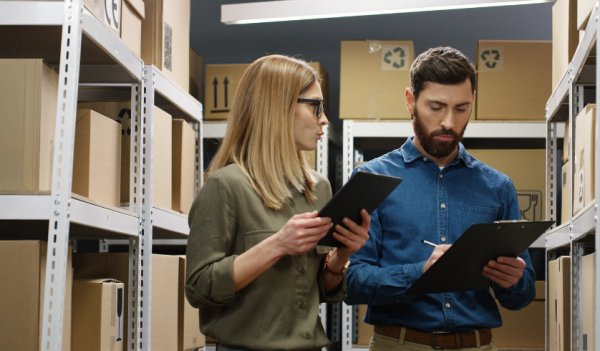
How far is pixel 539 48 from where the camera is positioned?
10.3ft

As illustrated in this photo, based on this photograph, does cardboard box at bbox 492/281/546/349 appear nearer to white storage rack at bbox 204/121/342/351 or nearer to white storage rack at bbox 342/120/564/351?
white storage rack at bbox 342/120/564/351

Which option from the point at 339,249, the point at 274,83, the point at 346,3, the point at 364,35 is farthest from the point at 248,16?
the point at 339,249

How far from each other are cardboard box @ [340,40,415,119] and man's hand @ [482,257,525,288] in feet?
5.96

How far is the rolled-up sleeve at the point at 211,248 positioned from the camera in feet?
3.99

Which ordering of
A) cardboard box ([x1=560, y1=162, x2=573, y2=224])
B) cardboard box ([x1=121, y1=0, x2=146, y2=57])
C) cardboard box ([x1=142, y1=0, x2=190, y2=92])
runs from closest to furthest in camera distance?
1. cardboard box ([x1=121, y1=0, x2=146, y2=57])
2. cardboard box ([x1=560, y1=162, x2=573, y2=224])
3. cardboard box ([x1=142, y1=0, x2=190, y2=92])

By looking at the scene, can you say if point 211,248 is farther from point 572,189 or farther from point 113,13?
point 572,189

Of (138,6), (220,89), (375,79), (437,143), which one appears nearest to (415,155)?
(437,143)

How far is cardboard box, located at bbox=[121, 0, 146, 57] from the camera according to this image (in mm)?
2035

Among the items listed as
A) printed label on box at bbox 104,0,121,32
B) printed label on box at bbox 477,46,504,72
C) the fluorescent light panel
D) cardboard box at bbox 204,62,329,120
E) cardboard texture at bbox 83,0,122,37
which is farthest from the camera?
cardboard box at bbox 204,62,329,120

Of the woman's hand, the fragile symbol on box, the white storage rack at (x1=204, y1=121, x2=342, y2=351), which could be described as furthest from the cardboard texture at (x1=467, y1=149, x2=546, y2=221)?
the woman's hand

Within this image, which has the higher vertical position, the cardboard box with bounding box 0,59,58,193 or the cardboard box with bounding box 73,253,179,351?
→ the cardboard box with bounding box 0,59,58,193

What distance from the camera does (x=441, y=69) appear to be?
1659 millimetres

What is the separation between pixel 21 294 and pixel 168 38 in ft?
4.13

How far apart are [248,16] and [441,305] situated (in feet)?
6.02
